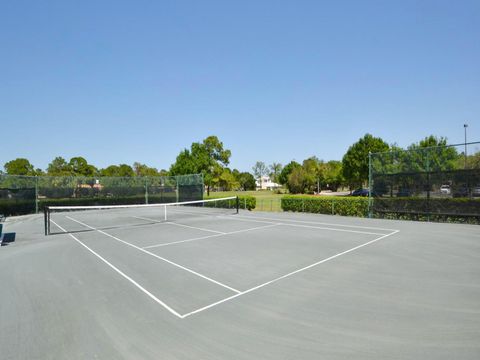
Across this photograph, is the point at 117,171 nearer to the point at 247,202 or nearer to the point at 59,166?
the point at 59,166

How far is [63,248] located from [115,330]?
786cm

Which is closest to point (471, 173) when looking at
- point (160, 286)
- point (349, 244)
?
point (349, 244)

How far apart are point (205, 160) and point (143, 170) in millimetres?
63023

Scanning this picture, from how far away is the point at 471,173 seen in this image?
15.6 metres

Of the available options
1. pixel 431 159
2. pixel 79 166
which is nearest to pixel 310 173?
pixel 431 159

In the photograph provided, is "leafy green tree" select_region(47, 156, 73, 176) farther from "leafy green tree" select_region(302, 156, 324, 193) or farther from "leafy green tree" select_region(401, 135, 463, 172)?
"leafy green tree" select_region(401, 135, 463, 172)

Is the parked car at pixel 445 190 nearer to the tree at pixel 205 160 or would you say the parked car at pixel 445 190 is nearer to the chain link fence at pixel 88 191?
the chain link fence at pixel 88 191

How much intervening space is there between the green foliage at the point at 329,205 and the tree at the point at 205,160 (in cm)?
2328

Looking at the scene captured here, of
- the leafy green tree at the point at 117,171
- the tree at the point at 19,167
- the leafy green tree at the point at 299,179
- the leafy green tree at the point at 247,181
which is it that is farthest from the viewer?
the leafy green tree at the point at 247,181

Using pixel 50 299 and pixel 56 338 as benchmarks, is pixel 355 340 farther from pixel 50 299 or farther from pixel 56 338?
pixel 50 299

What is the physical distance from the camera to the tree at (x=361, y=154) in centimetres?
4722

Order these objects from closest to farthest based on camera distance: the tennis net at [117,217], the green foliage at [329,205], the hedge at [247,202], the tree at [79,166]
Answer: the tennis net at [117,217], the green foliage at [329,205], the hedge at [247,202], the tree at [79,166]

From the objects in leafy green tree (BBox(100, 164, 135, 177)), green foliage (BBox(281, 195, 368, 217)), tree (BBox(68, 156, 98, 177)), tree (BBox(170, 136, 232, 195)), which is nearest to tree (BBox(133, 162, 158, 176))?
leafy green tree (BBox(100, 164, 135, 177))

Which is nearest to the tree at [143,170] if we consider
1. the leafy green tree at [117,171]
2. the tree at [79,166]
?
the leafy green tree at [117,171]
